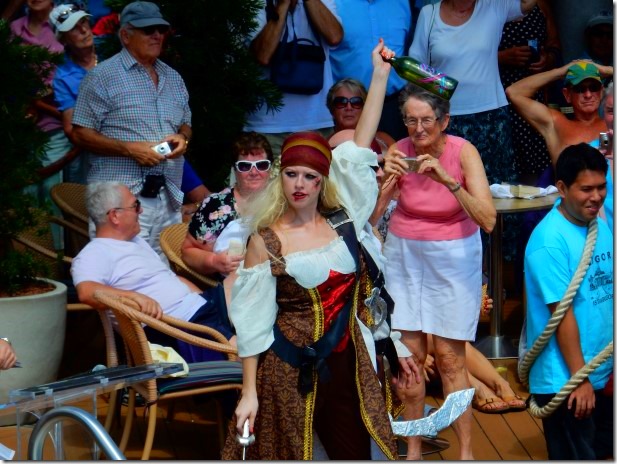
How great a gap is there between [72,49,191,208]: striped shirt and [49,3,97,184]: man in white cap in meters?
0.67

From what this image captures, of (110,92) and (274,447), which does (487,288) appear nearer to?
(110,92)

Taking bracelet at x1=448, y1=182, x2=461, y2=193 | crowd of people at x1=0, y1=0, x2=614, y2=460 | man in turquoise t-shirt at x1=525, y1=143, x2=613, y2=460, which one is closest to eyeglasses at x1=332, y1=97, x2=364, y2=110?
crowd of people at x1=0, y1=0, x2=614, y2=460

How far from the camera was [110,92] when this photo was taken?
7.27 m

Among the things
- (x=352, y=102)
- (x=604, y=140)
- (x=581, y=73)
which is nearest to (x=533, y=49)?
(x=581, y=73)

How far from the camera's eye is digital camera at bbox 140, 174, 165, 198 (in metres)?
7.39

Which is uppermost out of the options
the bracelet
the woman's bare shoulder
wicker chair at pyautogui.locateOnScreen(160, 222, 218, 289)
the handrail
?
the bracelet

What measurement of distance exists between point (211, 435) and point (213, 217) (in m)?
1.15

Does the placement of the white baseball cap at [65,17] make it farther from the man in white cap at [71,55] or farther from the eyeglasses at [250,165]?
the eyeglasses at [250,165]

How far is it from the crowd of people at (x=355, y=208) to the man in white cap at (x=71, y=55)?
1 centimetres

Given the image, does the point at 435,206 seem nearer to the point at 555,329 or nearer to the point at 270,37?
the point at 555,329

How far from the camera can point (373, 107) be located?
17.5 feet

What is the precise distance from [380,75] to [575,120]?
269 cm

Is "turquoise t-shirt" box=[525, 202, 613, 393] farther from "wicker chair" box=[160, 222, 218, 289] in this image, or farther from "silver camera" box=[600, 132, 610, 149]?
"wicker chair" box=[160, 222, 218, 289]

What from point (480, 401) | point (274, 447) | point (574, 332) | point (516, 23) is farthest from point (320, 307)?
point (516, 23)
